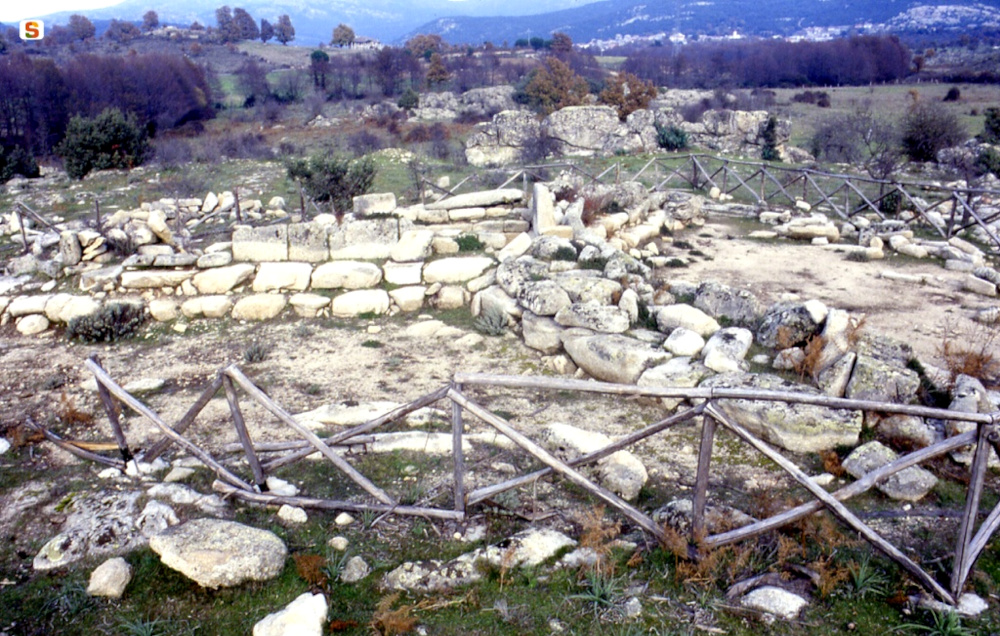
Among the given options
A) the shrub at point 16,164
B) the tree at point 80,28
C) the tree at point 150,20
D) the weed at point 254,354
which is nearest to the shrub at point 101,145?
the shrub at point 16,164

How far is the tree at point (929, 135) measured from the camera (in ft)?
79.0

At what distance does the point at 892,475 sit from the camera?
5.05m

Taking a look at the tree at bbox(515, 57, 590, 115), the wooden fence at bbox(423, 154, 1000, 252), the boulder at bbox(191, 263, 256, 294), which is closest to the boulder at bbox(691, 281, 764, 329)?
the boulder at bbox(191, 263, 256, 294)

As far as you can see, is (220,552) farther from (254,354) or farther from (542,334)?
(542,334)

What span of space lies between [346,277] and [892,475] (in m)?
7.86

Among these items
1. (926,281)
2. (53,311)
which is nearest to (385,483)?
(53,311)

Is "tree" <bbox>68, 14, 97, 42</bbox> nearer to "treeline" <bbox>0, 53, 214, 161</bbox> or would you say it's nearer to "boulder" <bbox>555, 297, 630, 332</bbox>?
"treeline" <bbox>0, 53, 214, 161</bbox>

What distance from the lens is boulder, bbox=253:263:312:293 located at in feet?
34.5

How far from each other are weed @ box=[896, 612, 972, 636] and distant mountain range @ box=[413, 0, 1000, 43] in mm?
141007

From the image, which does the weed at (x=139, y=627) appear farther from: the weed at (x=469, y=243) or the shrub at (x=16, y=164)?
the shrub at (x=16, y=164)

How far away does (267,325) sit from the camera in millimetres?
9805

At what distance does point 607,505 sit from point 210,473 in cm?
329

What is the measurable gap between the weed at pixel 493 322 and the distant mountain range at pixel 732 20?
137641 millimetres

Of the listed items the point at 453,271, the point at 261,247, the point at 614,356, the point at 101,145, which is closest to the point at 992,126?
the point at 453,271
